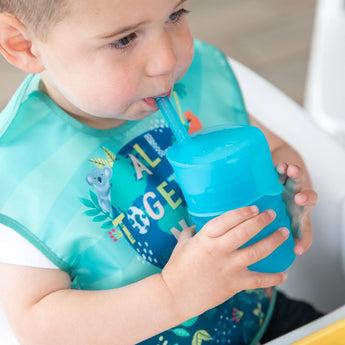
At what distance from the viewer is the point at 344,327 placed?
0.60 m

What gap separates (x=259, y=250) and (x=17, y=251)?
0.84ft

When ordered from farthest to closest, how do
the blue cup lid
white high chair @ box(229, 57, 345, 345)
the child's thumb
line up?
1. white high chair @ box(229, 57, 345, 345)
2. the child's thumb
3. the blue cup lid

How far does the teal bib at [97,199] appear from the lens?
0.65 m

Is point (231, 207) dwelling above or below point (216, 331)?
above

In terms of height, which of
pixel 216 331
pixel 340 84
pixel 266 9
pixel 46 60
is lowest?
pixel 266 9

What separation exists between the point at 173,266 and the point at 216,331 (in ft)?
0.55

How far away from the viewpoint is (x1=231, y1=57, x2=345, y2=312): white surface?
804mm

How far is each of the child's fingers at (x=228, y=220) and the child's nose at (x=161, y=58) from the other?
0.52ft

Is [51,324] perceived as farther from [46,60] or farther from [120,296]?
[46,60]

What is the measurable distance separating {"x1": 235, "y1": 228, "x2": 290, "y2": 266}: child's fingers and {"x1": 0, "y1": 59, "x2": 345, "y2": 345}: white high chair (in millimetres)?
244

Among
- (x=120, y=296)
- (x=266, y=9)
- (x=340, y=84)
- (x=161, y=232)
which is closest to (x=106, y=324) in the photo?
(x=120, y=296)

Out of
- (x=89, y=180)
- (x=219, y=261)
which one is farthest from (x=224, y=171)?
(x=89, y=180)

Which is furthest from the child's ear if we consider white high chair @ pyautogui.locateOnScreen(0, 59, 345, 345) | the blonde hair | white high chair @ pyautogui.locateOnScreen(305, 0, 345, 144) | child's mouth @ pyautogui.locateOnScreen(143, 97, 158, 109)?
white high chair @ pyautogui.locateOnScreen(305, 0, 345, 144)

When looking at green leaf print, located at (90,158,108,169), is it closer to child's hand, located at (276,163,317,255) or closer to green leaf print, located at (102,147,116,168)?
green leaf print, located at (102,147,116,168)
